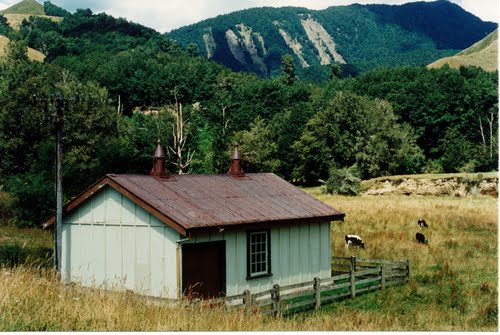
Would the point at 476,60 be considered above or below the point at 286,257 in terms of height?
above

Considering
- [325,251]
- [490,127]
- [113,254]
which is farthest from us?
[490,127]

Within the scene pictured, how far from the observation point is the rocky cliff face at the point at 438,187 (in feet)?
184

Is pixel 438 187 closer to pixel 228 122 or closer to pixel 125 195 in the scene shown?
pixel 228 122

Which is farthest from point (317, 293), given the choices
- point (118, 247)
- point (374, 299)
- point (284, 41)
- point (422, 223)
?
point (284, 41)

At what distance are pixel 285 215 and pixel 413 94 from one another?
80924 millimetres

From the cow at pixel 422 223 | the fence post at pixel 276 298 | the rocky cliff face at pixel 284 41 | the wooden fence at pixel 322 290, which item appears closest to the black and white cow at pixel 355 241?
the wooden fence at pixel 322 290

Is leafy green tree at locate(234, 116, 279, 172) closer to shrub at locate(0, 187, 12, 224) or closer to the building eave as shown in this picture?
shrub at locate(0, 187, 12, 224)

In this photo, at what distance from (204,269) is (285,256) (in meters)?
3.65

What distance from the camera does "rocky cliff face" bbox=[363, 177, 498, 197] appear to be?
184 ft

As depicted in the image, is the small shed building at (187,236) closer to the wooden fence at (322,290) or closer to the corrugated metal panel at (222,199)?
the corrugated metal panel at (222,199)

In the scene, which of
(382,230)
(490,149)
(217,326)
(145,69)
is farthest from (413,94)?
(217,326)

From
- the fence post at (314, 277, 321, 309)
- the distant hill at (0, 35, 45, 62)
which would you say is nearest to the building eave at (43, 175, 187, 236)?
the fence post at (314, 277, 321, 309)

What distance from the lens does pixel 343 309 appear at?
18125 millimetres

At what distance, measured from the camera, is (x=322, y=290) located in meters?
19.1
